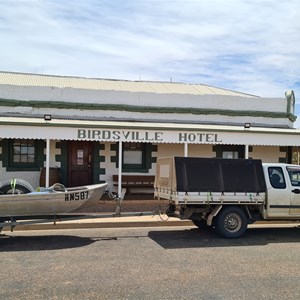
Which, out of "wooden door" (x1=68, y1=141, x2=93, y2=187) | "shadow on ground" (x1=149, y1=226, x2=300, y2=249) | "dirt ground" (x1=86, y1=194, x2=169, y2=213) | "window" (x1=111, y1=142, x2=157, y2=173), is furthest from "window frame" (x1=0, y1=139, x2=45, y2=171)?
"shadow on ground" (x1=149, y1=226, x2=300, y2=249)

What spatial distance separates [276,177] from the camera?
9.88m

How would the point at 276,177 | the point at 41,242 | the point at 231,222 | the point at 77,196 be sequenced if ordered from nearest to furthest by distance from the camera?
the point at 41,242 < the point at 77,196 < the point at 231,222 < the point at 276,177

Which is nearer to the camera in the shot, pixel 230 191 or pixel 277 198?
pixel 230 191

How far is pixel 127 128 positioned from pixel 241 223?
620cm

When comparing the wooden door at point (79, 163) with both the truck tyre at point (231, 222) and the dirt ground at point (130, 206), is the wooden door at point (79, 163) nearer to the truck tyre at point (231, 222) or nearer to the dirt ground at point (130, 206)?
the dirt ground at point (130, 206)

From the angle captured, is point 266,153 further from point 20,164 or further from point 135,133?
point 20,164

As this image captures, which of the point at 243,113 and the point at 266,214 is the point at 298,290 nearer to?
the point at 266,214

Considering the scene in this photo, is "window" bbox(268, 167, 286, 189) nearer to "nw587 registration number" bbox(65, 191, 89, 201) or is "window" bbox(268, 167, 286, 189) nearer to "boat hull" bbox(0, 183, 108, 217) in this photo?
"boat hull" bbox(0, 183, 108, 217)

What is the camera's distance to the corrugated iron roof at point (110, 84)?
18328 mm

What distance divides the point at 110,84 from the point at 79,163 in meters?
5.08

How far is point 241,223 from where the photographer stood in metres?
9.57

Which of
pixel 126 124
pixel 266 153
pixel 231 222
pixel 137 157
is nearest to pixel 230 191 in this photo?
pixel 231 222

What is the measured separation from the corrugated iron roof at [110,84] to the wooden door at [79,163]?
290 centimetres

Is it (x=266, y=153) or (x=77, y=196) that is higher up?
(x=266, y=153)
